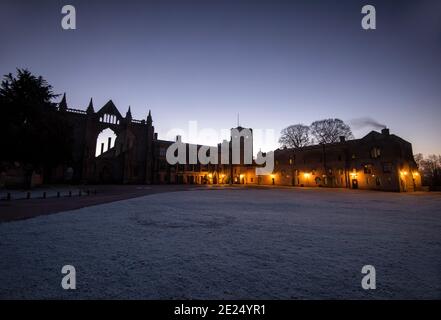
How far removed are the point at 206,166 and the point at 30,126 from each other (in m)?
39.6

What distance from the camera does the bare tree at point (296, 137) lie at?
1863 inches

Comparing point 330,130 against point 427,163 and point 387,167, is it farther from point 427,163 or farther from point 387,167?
point 427,163

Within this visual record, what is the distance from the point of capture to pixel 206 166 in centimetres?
5806

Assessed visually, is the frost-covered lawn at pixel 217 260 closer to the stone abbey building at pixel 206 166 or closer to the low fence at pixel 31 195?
the low fence at pixel 31 195

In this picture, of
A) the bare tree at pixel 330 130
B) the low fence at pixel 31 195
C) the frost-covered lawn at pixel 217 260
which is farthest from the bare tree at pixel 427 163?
the low fence at pixel 31 195

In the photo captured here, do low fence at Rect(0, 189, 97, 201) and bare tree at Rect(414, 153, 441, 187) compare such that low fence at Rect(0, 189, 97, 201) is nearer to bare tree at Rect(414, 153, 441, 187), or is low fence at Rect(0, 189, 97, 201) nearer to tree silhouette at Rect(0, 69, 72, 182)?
tree silhouette at Rect(0, 69, 72, 182)

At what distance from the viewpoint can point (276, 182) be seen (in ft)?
163

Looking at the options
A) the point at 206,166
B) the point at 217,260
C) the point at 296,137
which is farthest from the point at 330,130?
the point at 217,260

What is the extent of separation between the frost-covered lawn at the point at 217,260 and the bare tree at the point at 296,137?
41803mm

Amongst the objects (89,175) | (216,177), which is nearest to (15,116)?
(89,175)

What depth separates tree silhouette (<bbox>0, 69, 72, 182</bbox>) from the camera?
22.5 meters

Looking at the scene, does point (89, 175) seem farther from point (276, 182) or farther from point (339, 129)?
point (339, 129)

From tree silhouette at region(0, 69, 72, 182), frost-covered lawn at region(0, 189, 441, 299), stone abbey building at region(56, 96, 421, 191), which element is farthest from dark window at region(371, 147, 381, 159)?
tree silhouette at region(0, 69, 72, 182)
